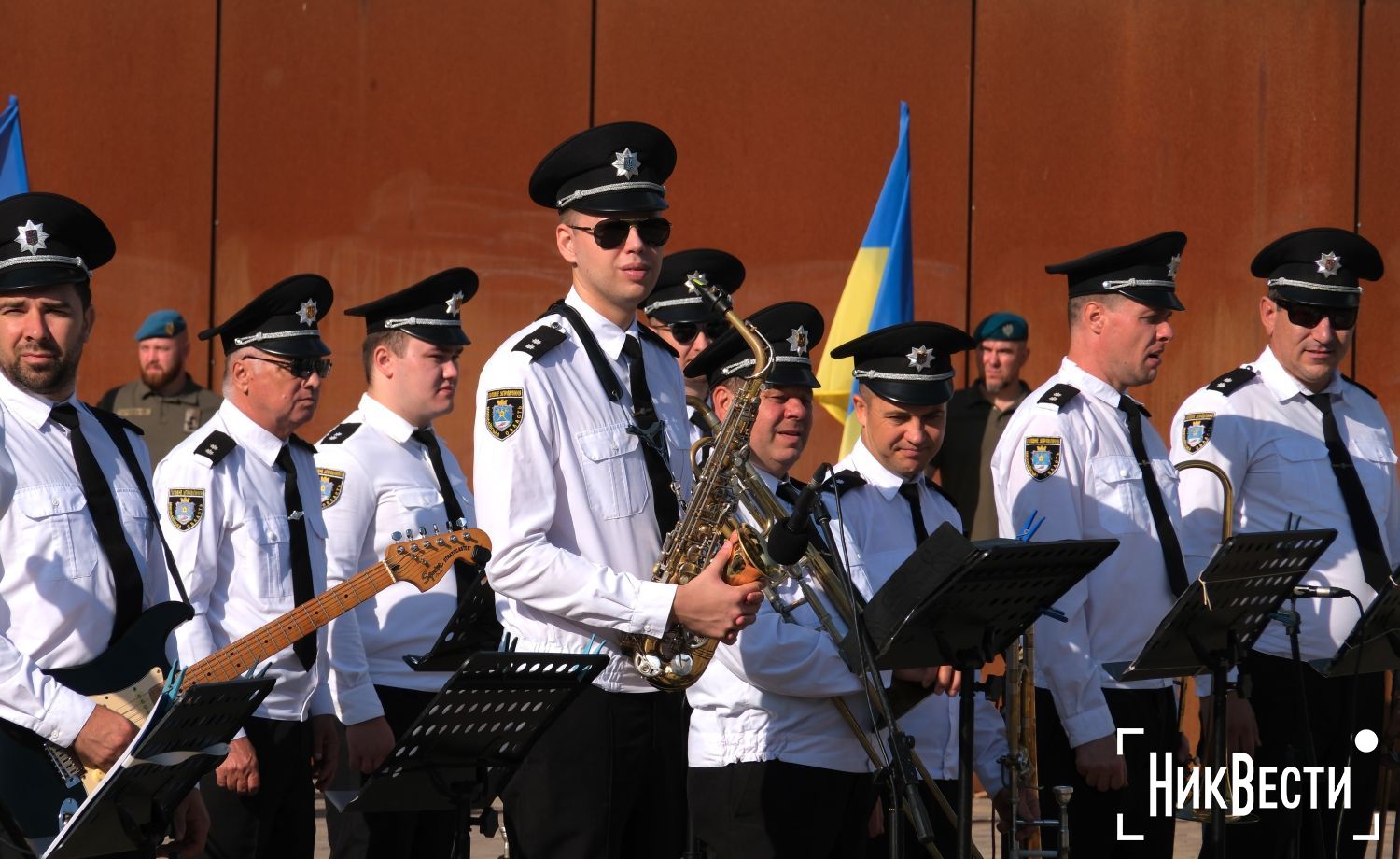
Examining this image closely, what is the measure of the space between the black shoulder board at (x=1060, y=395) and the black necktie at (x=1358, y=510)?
4.86 feet

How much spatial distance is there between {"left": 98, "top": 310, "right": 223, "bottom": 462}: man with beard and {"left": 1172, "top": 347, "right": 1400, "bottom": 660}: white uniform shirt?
16.6 ft

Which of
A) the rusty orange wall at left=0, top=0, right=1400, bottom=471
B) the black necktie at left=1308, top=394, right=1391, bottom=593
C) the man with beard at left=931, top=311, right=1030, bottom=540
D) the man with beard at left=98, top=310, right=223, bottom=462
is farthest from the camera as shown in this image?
the rusty orange wall at left=0, top=0, right=1400, bottom=471

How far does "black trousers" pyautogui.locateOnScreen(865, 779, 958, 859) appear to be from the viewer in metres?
5.72

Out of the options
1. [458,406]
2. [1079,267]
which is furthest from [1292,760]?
[458,406]

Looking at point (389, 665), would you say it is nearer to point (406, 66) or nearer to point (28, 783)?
point (28, 783)

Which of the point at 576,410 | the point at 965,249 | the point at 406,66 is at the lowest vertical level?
the point at 576,410

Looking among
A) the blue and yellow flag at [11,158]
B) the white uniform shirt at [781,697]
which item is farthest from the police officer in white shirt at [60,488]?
the blue and yellow flag at [11,158]

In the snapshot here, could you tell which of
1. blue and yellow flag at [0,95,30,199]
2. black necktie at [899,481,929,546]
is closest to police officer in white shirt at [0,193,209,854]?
black necktie at [899,481,929,546]

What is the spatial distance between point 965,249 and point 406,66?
3.28 m

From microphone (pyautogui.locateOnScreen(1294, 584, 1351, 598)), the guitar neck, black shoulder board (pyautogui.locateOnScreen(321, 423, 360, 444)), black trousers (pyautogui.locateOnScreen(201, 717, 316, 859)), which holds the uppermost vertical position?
black shoulder board (pyautogui.locateOnScreen(321, 423, 360, 444))

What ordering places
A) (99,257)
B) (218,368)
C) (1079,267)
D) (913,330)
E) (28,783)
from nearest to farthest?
(28,783)
(99,257)
(913,330)
(1079,267)
(218,368)

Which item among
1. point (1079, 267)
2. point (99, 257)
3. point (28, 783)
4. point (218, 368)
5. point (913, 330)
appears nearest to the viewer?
point (28, 783)

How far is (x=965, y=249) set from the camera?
10.6m

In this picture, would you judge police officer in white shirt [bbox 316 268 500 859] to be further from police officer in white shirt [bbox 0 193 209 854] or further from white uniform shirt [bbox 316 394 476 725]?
police officer in white shirt [bbox 0 193 209 854]
